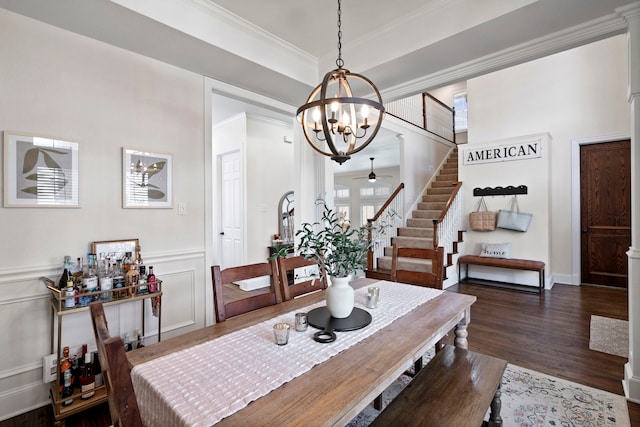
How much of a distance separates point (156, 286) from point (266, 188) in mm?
3099

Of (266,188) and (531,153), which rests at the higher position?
(531,153)

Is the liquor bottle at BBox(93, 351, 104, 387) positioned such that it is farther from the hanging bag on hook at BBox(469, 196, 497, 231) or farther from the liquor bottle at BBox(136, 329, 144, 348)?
the hanging bag on hook at BBox(469, 196, 497, 231)

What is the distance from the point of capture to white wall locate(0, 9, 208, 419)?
1991 millimetres

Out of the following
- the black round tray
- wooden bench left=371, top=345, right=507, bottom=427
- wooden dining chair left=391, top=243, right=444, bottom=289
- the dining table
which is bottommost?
wooden bench left=371, top=345, right=507, bottom=427

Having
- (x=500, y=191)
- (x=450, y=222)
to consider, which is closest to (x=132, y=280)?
(x=450, y=222)

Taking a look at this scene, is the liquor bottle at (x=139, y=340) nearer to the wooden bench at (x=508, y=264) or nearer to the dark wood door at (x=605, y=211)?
the wooden bench at (x=508, y=264)

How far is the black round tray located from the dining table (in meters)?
0.03

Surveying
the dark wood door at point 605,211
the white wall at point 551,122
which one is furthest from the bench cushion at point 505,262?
the dark wood door at point 605,211

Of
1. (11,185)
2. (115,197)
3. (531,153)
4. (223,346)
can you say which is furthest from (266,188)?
(531,153)

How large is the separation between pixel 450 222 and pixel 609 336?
2.63 m

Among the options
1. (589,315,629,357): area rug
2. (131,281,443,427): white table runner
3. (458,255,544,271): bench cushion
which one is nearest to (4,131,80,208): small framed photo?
(131,281,443,427): white table runner

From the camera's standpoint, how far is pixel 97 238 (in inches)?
91.4

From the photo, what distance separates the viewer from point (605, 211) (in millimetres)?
4961

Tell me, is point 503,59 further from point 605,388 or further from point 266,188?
point 266,188
